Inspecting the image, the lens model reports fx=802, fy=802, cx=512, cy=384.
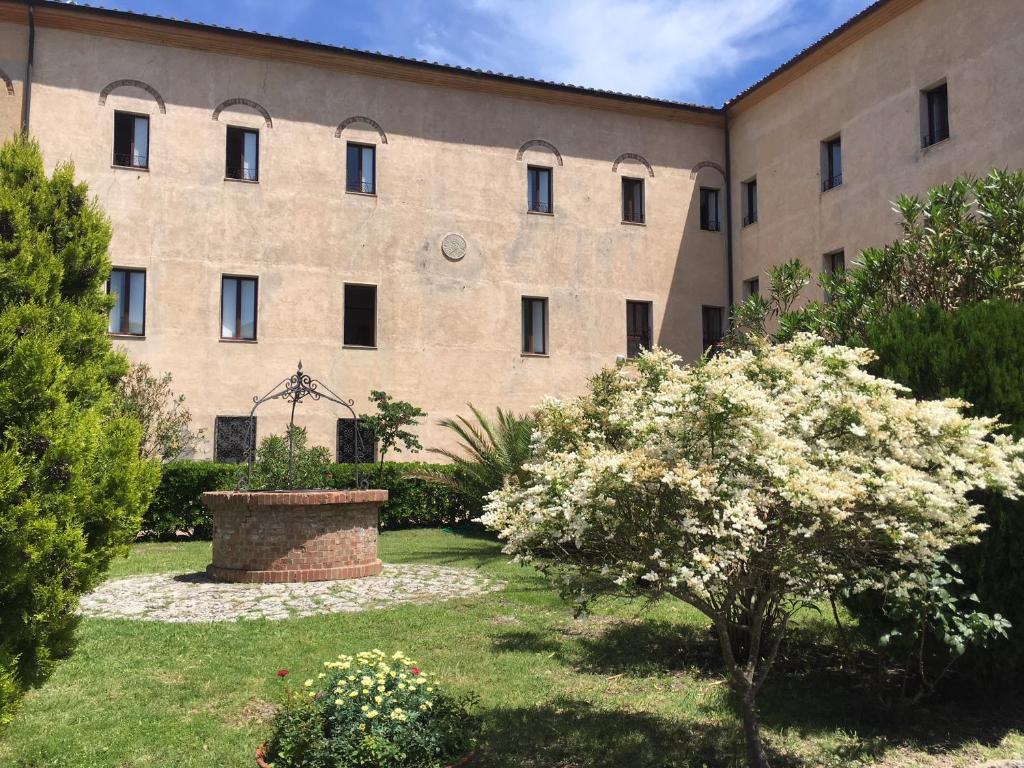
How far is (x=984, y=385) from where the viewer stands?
543cm

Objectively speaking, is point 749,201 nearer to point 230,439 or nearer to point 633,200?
point 633,200

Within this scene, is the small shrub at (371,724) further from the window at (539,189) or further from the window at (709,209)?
the window at (709,209)

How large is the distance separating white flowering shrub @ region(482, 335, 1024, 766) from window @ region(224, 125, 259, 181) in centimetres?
1618

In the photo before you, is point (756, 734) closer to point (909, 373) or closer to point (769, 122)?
point (909, 373)

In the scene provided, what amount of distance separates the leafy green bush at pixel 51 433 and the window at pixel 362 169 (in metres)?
14.3

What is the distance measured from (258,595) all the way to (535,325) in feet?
41.0

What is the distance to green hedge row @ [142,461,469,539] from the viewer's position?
16016 mm

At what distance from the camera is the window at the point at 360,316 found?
63.2 ft

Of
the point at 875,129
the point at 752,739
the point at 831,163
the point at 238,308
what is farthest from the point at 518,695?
the point at 831,163

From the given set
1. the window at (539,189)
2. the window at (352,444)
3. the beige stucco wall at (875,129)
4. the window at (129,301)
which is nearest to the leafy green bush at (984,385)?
the beige stucco wall at (875,129)

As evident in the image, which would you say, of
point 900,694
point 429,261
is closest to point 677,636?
point 900,694

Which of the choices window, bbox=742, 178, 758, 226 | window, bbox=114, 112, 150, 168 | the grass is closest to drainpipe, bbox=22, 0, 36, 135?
window, bbox=114, 112, 150, 168

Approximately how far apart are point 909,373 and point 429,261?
15.2 meters

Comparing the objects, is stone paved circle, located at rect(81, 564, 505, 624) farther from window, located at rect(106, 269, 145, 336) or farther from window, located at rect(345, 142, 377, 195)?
window, located at rect(345, 142, 377, 195)
